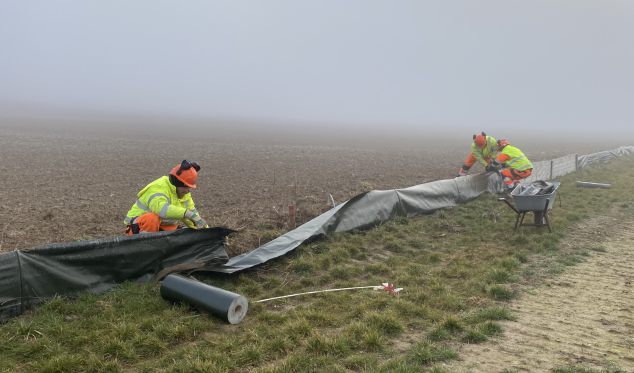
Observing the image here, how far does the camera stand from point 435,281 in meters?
6.05

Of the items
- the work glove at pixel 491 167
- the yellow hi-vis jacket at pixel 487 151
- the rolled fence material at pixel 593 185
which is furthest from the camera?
the rolled fence material at pixel 593 185

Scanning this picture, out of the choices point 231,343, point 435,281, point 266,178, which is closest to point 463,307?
point 435,281

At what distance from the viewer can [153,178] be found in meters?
15.5

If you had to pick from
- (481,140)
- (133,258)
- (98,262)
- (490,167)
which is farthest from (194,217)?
(490,167)

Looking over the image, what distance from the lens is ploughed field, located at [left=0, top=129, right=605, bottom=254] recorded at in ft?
28.3

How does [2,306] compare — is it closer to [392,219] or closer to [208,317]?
[208,317]

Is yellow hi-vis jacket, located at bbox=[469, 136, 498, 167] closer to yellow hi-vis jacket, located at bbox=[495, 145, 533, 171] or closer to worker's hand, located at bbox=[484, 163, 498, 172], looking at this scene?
worker's hand, located at bbox=[484, 163, 498, 172]

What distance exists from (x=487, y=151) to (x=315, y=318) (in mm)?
8997

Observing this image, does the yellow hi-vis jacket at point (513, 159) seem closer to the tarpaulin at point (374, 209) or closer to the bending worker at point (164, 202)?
the tarpaulin at point (374, 209)

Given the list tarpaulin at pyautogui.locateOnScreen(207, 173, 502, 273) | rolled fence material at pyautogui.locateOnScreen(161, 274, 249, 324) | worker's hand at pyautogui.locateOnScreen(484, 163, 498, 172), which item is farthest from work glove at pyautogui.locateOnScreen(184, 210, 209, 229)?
worker's hand at pyautogui.locateOnScreen(484, 163, 498, 172)

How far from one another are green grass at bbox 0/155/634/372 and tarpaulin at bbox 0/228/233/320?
0.17m

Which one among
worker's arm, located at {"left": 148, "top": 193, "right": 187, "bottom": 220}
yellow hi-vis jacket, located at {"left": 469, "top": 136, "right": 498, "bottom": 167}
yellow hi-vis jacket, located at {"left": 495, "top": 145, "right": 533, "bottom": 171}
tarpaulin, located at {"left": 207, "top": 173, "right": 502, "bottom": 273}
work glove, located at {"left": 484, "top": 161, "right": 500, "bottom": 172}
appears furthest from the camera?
work glove, located at {"left": 484, "top": 161, "right": 500, "bottom": 172}

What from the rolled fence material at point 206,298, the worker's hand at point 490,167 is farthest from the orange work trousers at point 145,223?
the worker's hand at point 490,167

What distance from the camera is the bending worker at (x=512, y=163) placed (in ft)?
38.2
